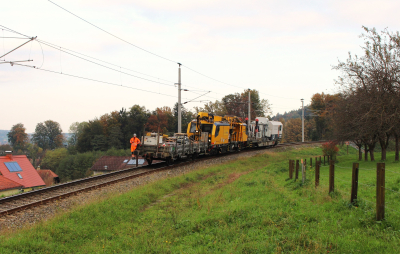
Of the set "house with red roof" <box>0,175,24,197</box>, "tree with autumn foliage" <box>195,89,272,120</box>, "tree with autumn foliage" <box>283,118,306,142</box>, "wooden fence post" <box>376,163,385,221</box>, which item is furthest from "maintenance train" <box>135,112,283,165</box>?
"tree with autumn foliage" <box>283,118,306,142</box>

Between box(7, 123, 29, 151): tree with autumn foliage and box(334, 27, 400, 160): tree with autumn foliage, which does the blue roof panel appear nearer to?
box(334, 27, 400, 160): tree with autumn foliage

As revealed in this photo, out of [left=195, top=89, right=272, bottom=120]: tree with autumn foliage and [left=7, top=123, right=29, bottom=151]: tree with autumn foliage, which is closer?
[left=195, top=89, right=272, bottom=120]: tree with autumn foliage

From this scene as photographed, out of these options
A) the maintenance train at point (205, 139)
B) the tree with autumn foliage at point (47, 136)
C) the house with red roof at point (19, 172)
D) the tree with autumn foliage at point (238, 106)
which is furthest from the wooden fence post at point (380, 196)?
the tree with autumn foliage at point (47, 136)

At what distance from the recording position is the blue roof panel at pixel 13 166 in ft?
77.4

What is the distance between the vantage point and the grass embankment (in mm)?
5473

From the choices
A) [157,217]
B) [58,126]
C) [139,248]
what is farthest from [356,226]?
[58,126]

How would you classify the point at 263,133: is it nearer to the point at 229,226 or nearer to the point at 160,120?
the point at 229,226

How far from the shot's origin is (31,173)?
26.6 metres

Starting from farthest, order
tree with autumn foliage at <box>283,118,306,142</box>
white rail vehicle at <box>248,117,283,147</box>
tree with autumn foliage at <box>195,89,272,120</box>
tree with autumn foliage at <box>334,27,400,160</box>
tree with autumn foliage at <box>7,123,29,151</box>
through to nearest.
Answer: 1. tree with autumn foliage at <box>7,123,29,151</box>
2. tree with autumn foliage at <box>283,118,306,142</box>
3. tree with autumn foliage at <box>195,89,272,120</box>
4. white rail vehicle at <box>248,117,283,147</box>
5. tree with autumn foliage at <box>334,27,400,160</box>

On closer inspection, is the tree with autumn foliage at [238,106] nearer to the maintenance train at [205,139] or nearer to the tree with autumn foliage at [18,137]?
the maintenance train at [205,139]

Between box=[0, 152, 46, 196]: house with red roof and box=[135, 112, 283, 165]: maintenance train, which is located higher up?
box=[135, 112, 283, 165]: maintenance train

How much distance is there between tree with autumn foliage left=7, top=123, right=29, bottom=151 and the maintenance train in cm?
8617

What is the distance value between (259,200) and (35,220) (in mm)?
6857

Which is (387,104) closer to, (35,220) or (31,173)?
(35,220)
